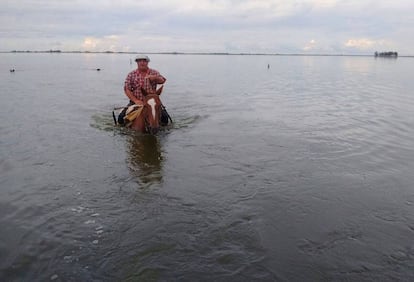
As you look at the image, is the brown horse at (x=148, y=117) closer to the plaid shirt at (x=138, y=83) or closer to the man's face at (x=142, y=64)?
the plaid shirt at (x=138, y=83)

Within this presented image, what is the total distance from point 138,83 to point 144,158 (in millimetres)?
4583

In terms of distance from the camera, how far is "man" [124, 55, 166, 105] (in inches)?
583

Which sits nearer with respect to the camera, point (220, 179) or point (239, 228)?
point (239, 228)

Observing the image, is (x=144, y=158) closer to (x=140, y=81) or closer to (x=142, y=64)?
(x=140, y=81)

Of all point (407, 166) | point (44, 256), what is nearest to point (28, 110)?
point (44, 256)

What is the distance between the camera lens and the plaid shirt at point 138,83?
14.9m

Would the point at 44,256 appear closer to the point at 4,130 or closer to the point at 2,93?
the point at 4,130

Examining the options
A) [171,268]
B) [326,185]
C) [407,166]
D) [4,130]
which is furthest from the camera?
[4,130]

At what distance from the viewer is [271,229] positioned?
6.95 meters

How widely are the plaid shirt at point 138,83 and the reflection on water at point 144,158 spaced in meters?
1.81

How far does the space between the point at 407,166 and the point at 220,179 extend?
5181 millimetres

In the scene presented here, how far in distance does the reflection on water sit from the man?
1761 mm

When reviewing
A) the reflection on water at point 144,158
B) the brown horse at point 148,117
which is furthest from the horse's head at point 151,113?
the reflection on water at point 144,158

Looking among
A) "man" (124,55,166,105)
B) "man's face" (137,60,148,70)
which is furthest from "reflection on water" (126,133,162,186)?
"man's face" (137,60,148,70)
